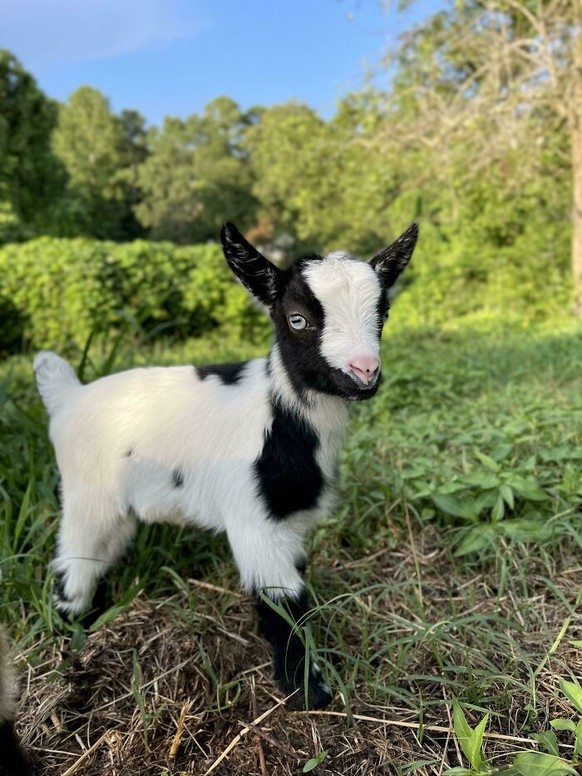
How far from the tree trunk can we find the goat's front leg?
779 cm

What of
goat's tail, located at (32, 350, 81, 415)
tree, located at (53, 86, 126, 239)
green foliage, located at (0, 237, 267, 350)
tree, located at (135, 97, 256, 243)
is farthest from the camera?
tree, located at (135, 97, 256, 243)

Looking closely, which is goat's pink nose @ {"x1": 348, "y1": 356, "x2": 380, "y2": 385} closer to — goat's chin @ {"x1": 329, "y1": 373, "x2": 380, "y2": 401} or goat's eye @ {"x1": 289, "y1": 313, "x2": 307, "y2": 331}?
goat's chin @ {"x1": 329, "y1": 373, "x2": 380, "y2": 401}

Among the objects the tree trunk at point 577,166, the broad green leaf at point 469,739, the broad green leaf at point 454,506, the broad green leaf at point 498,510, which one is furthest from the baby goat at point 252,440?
the tree trunk at point 577,166

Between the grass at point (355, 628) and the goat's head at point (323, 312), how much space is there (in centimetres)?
76

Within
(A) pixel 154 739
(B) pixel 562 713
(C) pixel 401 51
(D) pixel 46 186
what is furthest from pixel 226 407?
(D) pixel 46 186

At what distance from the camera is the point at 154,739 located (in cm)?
157

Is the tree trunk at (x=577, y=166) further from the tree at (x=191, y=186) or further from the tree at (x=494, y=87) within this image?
the tree at (x=191, y=186)

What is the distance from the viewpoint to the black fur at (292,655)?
1.59m

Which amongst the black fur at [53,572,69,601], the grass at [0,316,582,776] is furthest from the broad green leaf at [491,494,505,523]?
the black fur at [53,572,69,601]

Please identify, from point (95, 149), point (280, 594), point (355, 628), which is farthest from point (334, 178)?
point (95, 149)

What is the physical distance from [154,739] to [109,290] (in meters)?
8.93

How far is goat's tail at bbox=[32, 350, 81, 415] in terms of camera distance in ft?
6.77

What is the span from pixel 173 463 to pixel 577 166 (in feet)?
26.8

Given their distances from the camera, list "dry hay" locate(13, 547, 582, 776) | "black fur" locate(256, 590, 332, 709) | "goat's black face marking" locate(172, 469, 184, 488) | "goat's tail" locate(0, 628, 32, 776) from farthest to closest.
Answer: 1. "goat's black face marking" locate(172, 469, 184, 488)
2. "black fur" locate(256, 590, 332, 709)
3. "dry hay" locate(13, 547, 582, 776)
4. "goat's tail" locate(0, 628, 32, 776)
